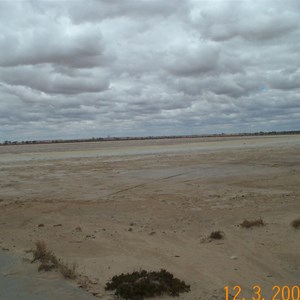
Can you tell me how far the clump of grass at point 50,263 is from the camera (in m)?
6.64

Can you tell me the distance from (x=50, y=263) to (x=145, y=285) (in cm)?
236

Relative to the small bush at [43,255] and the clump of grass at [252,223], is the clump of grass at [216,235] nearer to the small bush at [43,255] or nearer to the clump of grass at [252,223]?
the clump of grass at [252,223]

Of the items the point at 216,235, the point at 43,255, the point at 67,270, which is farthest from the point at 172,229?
the point at 67,270

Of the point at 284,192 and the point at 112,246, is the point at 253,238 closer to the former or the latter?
the point at 112,246

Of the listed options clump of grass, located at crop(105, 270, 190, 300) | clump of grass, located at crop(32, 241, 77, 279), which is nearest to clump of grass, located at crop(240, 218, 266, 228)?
clump of grass, located at crop(105, 270, 190, 300)

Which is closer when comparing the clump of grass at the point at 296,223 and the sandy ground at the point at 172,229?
the sandy ground at the point at 172,229

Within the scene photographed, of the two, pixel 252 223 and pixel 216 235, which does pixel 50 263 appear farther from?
pixel 252 223

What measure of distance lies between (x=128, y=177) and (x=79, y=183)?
336 centimetres

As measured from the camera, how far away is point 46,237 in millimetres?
9602

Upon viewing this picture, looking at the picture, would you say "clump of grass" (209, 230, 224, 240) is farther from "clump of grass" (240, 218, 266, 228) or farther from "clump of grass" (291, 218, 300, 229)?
"clump of grass" (291, 218, 300, 229)

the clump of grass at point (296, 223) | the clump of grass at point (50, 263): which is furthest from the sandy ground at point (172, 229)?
the clump of grass at point (50, 263)

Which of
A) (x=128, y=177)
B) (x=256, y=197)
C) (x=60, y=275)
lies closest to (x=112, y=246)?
(x=60, y=275)

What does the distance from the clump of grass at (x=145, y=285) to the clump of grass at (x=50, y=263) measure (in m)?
0.87

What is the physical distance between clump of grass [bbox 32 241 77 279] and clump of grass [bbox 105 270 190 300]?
0.87 meters
